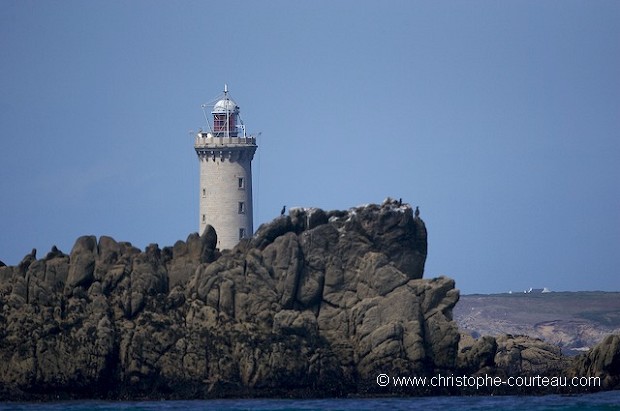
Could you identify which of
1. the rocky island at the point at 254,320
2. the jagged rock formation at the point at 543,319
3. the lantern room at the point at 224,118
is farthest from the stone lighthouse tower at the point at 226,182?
the jagged rock formation at the point at 543,319

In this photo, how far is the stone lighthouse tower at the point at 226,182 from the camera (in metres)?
115

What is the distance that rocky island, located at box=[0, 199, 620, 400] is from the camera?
87688 mm

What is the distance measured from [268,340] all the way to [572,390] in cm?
1403

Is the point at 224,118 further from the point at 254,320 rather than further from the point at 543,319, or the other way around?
the point at 543,319

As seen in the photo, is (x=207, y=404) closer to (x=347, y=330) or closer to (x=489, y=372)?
(x=347, y=330)

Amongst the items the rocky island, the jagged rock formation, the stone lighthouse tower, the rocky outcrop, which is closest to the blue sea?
the rocky island

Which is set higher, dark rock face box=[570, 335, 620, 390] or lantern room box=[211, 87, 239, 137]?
lantern room box=[211, 87, 239, 137]

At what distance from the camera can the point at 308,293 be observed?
90.6 meters

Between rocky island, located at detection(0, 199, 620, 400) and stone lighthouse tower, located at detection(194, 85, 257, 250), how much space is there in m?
21.2

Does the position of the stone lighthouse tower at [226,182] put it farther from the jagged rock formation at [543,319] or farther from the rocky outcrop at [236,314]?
the jagged rock formation at [543,319]
